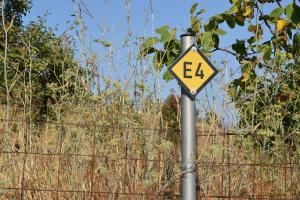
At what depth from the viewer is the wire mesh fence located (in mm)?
3207

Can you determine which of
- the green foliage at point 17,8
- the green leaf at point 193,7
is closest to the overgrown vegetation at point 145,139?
the green leaf at point 193,7

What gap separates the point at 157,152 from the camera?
3.36 metres

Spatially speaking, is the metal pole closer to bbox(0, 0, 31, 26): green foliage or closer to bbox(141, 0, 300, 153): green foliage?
bbox(141, 0, 300, 153): green foliage

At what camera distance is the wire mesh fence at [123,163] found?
3207 millimetres

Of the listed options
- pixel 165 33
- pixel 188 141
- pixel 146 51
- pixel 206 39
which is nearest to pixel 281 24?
pixel 206 39

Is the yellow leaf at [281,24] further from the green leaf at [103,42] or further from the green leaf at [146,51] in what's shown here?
the green leaf at [103,42]

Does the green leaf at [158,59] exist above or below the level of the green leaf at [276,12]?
below

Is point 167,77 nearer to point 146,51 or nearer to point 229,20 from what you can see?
point 146,51

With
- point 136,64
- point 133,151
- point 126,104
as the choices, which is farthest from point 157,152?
point 136,64

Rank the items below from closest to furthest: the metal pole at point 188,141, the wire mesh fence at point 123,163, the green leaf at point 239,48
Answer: the metal pole at point 188,141, the wire mesh fence at point 123,163, the green leaf at point 239,48

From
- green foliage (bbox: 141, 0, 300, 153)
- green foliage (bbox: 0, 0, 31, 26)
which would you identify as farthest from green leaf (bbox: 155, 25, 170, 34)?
green foliage (bbox: 0, 0, 31, 26)

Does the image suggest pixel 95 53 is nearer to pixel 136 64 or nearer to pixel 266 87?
pixel 136 64

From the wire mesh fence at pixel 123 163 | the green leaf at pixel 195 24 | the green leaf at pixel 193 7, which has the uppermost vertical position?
the green leaf at pixel 193 7

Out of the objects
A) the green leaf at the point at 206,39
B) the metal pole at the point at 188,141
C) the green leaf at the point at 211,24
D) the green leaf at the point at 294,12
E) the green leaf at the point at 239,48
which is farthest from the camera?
the green leaf at the point at 239,48
